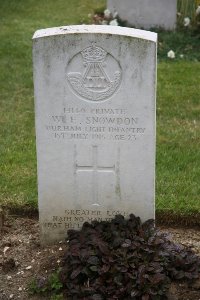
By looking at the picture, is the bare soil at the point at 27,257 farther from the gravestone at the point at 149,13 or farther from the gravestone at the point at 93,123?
the gravestone at the point at 149,13

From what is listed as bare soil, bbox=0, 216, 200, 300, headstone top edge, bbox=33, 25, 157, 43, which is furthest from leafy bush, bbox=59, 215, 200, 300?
headstone top edge, bbox=33, 25, 157, 43

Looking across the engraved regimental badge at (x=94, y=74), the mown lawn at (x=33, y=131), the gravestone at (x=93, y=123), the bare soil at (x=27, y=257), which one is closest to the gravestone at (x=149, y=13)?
the mown lawn at (x=33, y=131)

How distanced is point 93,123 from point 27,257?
3.57 ft

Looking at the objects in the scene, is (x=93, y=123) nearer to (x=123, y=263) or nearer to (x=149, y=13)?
(x=123, y=263)

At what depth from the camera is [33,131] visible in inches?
270

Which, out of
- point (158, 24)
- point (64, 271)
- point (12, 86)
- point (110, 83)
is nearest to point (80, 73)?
point (110, 83)

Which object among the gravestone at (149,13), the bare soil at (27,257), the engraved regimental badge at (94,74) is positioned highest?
the gravestone at (149,13)

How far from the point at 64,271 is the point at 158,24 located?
7233 millimetres

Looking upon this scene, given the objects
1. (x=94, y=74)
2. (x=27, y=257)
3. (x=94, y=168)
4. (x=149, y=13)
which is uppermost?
(x=149, y=13)

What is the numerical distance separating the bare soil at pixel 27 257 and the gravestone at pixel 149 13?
6.22 metres

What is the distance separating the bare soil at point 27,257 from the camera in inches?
168

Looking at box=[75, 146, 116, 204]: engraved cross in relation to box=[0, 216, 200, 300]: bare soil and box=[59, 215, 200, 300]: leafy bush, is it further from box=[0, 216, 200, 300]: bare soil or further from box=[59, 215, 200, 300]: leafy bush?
box=[0, 216, 200, 300]: bare soil

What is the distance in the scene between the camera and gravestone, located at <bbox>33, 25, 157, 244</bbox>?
4.24m

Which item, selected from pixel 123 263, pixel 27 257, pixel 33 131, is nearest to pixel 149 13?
pixel 33 131
